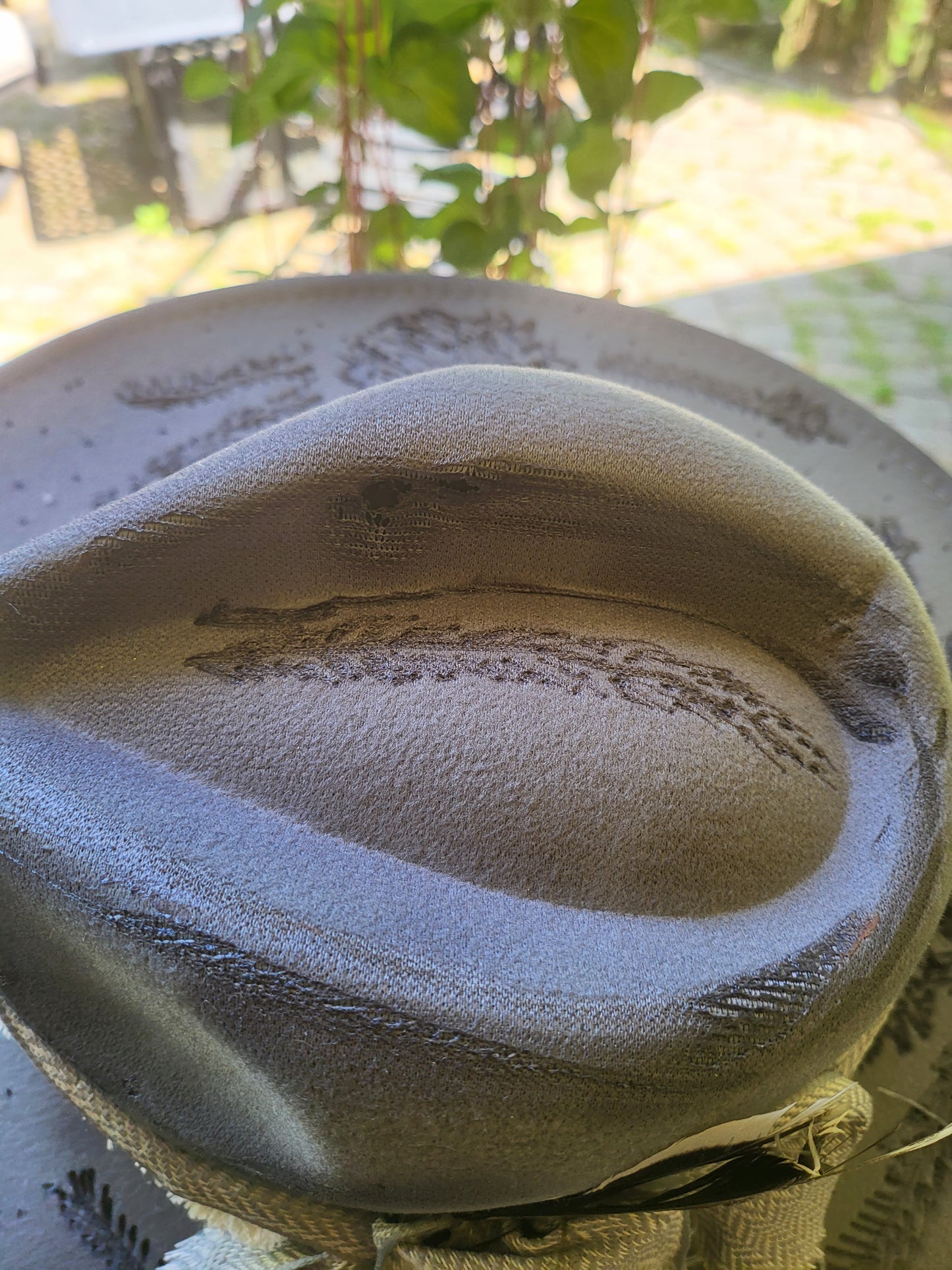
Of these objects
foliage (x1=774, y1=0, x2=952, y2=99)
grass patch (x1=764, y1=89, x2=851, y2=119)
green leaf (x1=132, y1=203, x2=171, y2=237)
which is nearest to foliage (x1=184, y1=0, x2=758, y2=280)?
green leaf (x1=132, y1=203, x2=171, y2=237)

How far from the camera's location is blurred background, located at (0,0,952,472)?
3.95 ft

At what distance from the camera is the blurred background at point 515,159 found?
1205 mm

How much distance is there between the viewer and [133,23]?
1.76 m

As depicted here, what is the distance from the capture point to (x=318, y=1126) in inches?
17.8

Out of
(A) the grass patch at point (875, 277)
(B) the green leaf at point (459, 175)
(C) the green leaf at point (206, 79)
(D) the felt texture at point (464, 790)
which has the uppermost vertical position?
(C) the green leaf at point (206, 79)

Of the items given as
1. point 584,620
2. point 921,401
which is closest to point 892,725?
point 584,620

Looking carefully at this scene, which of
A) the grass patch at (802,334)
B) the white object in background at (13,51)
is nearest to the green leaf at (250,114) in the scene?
the white object in background at (13,51)

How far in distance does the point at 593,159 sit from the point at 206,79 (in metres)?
0.54

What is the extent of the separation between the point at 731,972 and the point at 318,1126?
216 mm

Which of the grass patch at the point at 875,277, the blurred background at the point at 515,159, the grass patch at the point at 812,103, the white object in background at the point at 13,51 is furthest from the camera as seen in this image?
the grass patch at the point at 812,103

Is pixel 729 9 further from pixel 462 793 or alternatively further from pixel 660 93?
pixel 462 793

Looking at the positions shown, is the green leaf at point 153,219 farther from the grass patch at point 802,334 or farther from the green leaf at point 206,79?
the grass patch at point 802,334

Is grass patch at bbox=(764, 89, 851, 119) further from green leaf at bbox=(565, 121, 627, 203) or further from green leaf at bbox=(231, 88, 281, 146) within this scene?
green leaf at bbox=(231, 88, 281, 146)

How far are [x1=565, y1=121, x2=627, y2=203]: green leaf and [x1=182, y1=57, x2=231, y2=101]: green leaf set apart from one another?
488 millimetres
